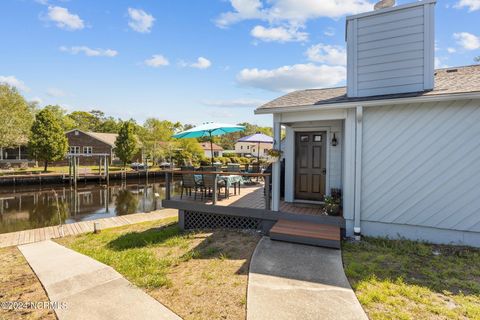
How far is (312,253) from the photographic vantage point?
4934 millimetres

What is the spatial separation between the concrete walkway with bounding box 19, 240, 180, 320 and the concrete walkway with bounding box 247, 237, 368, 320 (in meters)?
1.19

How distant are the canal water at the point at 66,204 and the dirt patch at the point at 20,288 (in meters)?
8.18

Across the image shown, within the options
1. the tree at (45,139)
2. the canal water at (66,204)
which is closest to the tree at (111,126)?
the tree at (45,139)

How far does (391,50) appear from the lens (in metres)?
5.98

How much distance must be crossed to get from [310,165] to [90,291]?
609cm

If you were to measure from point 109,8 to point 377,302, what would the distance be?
1209cm

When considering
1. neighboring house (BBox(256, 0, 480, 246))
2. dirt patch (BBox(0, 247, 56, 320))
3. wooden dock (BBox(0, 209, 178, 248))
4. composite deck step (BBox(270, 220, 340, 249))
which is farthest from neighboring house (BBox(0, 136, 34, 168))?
neighboring house (BBox(256, 0, 480, 246))

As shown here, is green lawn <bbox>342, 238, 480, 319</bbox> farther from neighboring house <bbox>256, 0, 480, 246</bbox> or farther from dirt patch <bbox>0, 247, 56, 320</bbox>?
dirt patch <bbox>0, 247, 56, 320</bbox>

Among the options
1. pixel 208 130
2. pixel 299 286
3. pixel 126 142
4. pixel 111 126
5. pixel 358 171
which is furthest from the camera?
pixel 111 126

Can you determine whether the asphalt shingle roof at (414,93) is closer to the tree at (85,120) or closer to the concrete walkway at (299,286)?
the concrete walkway at (299,286)

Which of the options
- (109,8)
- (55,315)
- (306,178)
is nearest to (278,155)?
(306,178)

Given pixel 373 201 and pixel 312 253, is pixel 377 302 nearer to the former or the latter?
pixel 312 253

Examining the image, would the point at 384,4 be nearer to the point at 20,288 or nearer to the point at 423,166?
the point at 423,166

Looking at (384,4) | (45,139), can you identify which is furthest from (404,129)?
(45,139)
